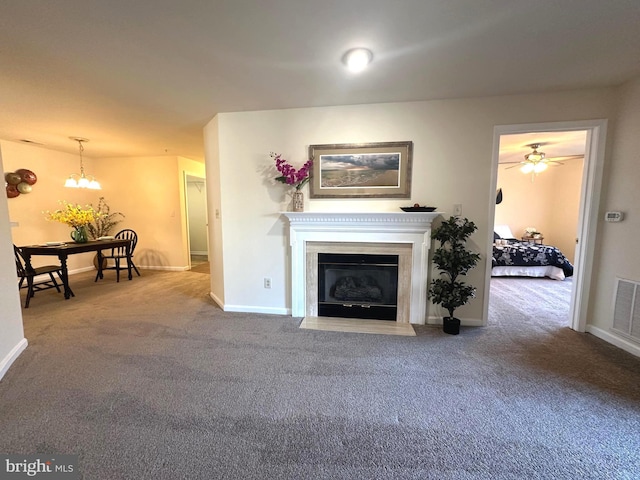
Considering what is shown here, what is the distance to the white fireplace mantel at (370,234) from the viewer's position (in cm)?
268

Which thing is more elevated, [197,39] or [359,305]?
[197,39]

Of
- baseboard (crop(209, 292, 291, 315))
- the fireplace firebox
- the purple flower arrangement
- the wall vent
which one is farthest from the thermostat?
baseboard (crop(209, 292, 291, 315))

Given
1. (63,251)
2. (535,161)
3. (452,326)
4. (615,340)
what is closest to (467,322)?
(452,326)

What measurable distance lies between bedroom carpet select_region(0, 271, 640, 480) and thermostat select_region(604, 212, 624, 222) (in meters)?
1.14

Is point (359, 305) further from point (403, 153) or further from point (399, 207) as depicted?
point (403, 153)

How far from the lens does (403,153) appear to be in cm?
273

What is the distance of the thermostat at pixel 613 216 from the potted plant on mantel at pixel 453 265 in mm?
1146

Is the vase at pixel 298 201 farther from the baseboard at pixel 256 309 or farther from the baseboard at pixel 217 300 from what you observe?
the baseboard at pixel 217 300

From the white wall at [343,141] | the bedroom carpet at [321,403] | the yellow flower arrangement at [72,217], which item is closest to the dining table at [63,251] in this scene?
the yellow flower arrangement at [72,217]

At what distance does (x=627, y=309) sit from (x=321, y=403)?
279 centimetres

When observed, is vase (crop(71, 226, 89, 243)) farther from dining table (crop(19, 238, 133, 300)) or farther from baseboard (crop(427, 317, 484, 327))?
baseboard (crop(427, 317, 484, 327))

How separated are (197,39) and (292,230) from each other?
1766mm

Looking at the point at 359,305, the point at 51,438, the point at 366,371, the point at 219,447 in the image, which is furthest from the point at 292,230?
the point at 51,438

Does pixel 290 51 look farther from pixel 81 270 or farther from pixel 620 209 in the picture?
pixel 81 270
